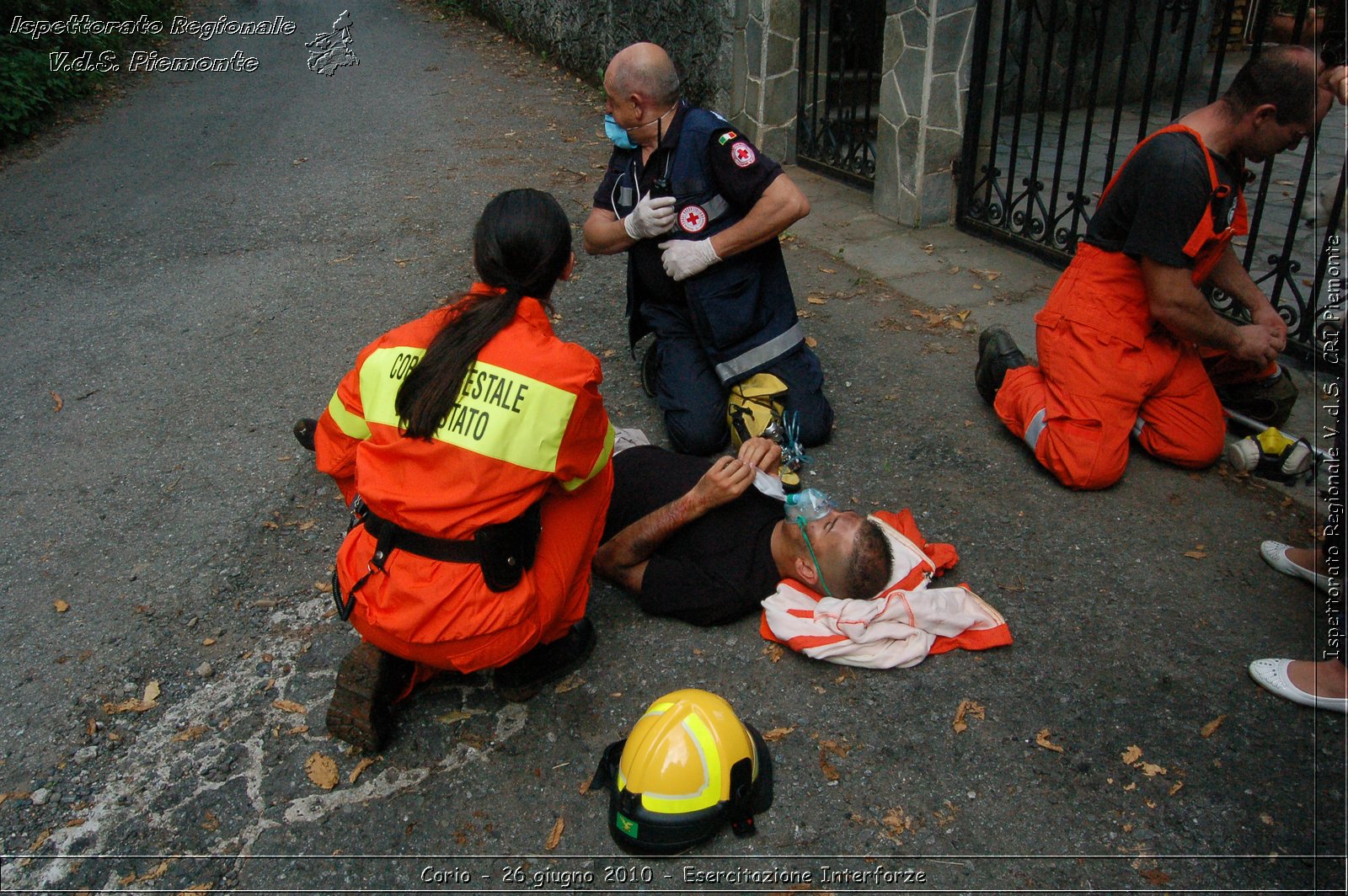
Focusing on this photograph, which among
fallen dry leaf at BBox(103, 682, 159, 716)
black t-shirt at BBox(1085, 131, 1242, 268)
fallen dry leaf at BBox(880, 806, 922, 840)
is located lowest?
fallen dry leaf at BBox(103, 682, 159, 716)

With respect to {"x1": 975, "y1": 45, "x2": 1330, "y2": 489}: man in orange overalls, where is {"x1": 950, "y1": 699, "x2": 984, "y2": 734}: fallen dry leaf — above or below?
below

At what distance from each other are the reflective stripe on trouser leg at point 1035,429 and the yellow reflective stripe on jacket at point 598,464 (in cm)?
192

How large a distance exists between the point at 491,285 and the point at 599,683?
1264 mm

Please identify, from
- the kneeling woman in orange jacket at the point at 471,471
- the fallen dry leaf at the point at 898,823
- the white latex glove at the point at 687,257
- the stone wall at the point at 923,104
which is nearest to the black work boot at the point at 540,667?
the kneeling woman in orange jacket at the point at 471,471

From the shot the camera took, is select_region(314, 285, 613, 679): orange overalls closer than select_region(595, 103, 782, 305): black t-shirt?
Yes

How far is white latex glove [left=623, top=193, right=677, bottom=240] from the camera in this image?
381 centimetres

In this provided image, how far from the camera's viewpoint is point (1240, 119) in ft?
11.0

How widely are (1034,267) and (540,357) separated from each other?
13.4 feet

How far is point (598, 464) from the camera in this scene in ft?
8.96

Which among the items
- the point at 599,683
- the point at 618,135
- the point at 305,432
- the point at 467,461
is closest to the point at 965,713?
the point at 599,683

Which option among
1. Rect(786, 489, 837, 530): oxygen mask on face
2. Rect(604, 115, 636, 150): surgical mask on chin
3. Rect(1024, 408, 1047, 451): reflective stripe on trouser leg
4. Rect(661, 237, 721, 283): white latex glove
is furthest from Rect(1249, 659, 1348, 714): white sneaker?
Rect(604, 115, 636, 150): surgical mask on chin

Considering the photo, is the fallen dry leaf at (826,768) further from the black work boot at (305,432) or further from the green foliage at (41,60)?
the green foliage at (41,60)

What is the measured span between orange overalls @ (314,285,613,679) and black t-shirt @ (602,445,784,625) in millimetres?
518

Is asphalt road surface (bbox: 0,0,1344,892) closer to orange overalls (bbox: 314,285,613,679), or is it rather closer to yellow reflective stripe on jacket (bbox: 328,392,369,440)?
orange overalls (bbox: 314,285,613,679)
